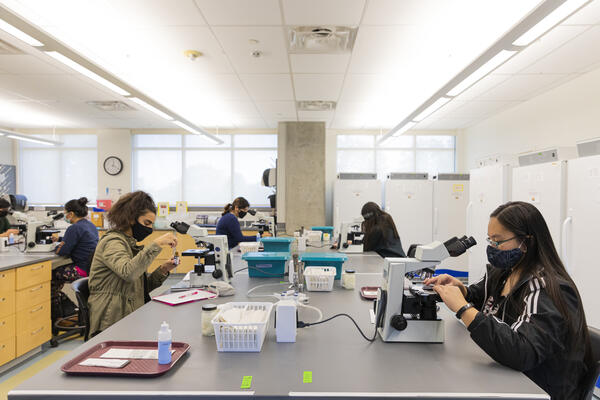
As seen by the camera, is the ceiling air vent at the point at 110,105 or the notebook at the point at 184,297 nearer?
the notebook at the point at 184,297

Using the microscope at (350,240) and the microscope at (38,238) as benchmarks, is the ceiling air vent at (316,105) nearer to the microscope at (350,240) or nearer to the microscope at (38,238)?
the microscope at (350,240)

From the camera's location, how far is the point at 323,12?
9.04 feet

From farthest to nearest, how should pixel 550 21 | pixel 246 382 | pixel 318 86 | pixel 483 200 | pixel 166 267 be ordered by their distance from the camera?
1. pixel 483 200
2. pixel 318 86
3. pixel 166 267
4. pixel 550 21
5. pixel 246 382

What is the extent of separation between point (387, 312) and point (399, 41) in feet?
8.92

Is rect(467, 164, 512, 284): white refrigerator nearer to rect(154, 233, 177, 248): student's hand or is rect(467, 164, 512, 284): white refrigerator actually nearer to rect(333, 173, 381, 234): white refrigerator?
rect(333, 173, 381, 234): white refrigerator

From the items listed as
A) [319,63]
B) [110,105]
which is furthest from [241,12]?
[110,105]

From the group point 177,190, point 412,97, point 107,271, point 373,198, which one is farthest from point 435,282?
point 177,190

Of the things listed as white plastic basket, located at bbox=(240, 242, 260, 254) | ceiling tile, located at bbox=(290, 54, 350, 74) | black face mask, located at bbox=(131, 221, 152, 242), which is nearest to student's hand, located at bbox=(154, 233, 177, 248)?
black face mask, located at bbox=(131, 221, 152, 242)

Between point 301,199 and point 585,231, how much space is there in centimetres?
424

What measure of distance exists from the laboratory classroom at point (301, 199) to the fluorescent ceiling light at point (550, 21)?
1 centimetres

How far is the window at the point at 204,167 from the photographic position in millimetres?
7609

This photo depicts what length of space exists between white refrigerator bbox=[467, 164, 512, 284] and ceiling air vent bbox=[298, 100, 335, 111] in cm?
232

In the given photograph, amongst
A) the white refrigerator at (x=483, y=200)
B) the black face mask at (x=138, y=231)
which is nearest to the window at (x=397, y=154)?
the white refrigerator at (x=483, y=200)

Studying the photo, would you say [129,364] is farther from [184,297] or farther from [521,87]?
[521,87]
